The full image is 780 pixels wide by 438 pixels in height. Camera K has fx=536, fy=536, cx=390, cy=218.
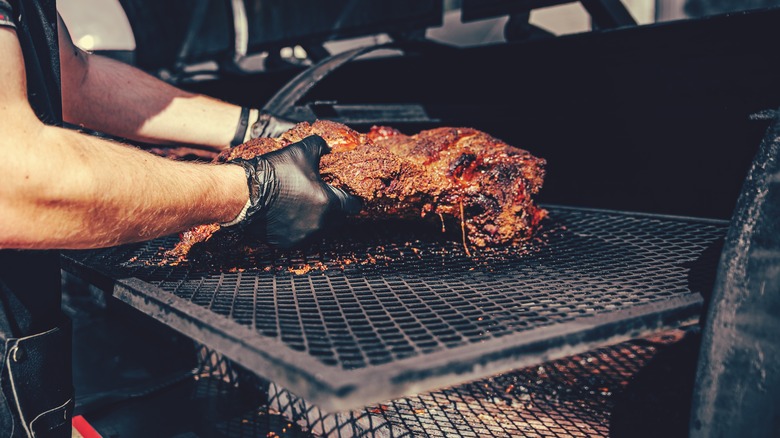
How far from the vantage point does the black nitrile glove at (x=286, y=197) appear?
1.86 meters

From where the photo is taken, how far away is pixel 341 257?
A: 2.16 metres

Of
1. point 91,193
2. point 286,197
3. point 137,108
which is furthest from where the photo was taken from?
point 137,108

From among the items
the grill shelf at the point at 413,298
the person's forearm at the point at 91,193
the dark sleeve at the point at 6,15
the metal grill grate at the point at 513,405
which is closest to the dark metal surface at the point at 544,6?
the grill shelf at the point at 413,298

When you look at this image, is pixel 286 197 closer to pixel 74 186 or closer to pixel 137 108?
pixel 74 186

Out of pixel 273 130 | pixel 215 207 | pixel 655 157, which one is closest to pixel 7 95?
pixel 215 207

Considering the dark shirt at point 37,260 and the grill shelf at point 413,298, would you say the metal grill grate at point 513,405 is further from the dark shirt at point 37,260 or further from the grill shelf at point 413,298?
the dark shirt at point 37,260

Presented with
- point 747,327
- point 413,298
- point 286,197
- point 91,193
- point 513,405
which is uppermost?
point 91,193

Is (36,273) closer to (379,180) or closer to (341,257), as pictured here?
(341,257)

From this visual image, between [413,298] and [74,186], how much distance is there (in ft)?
3.20

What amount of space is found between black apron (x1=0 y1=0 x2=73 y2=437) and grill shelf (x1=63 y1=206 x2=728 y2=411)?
17cm

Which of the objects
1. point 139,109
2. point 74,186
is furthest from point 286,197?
point 139,109

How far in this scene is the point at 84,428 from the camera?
7.34 ft

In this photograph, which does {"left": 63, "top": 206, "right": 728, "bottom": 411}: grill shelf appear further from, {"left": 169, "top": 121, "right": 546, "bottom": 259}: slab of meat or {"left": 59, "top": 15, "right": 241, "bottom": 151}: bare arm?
{"left": 59, "top": 15, "right": 241, "bottom": 151}: bare arm

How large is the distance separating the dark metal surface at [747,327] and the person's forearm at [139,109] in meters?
2.49
